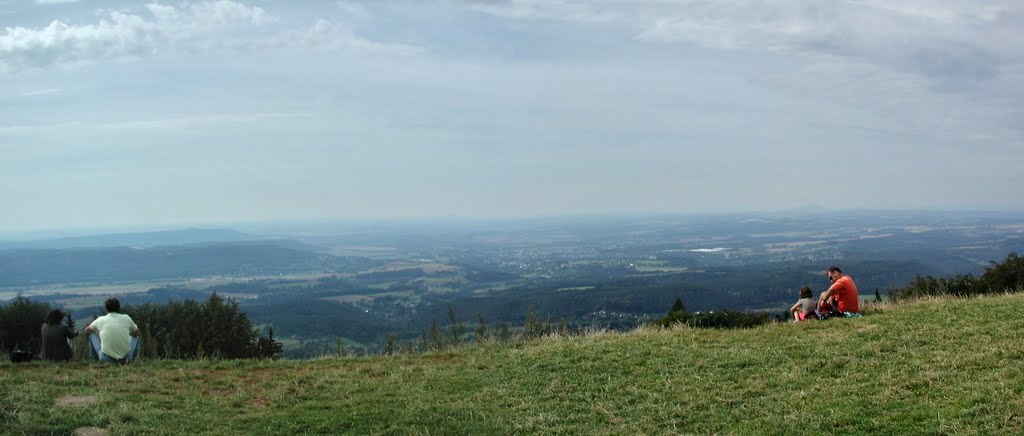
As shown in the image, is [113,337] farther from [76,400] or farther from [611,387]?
[611,387]

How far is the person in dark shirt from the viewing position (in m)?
12.3

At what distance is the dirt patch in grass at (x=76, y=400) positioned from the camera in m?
9.08

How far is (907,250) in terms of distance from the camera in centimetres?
8962

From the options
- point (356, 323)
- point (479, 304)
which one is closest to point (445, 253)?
point (479, 304)

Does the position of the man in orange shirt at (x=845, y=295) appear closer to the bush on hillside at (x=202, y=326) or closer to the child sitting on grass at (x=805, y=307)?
the child sitting on grass at (x=805, y=307)

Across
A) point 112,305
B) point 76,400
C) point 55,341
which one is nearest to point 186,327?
point 112,305

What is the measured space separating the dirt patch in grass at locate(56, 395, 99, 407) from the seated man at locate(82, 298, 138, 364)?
9.46 feet

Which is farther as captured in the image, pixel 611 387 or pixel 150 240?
pixel 150 240

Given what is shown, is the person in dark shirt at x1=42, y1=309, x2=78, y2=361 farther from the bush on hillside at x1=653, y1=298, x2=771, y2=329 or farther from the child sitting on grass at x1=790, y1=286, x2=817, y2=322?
the child sitting on grass at x1=790, y1=286, x2=817, y2=322

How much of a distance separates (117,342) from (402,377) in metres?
5.13

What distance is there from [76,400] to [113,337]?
3.16 metres

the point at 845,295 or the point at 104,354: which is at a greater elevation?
the point at 845,295

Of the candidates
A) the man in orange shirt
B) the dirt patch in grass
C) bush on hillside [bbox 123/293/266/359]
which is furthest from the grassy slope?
bush on hillside [bbox 123/293/266/359]

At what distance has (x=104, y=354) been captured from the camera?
12227 millimetres
